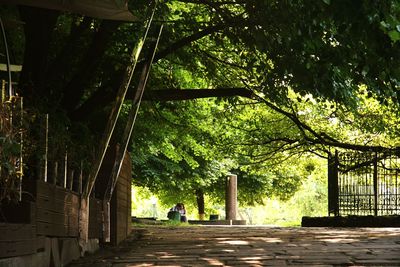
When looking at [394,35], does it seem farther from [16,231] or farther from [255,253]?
[255,253]

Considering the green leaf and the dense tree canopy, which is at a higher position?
the dense tree canopy

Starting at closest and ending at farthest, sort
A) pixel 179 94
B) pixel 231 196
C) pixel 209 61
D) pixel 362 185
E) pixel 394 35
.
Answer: pixel 394 35 < pixel 179 94 < pixel 209 61 < pixel 362 185 < pixel 231 196

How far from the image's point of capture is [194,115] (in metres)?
17.7

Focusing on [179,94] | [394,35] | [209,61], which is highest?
[209,61]

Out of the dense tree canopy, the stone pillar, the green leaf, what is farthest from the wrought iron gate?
the green leaf

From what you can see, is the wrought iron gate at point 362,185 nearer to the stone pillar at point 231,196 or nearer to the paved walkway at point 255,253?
the paved walkway at point 255,253

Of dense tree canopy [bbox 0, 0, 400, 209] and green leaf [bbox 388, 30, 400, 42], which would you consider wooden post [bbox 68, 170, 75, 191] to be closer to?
dense tree canopy [bbox 0, 0, 400, 209]

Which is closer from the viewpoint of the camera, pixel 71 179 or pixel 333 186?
pixel 71 179

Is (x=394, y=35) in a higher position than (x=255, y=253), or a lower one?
higher

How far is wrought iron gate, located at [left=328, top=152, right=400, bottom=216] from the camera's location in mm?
19156

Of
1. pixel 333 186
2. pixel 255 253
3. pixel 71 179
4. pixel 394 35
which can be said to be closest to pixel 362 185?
pixel 333 186

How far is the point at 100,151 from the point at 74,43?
11.7 feet

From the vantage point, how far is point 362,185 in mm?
19609

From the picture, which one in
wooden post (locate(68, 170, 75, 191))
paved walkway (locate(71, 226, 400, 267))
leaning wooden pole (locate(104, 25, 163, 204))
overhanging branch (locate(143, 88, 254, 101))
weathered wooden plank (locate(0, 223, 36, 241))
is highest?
overhanging branch (locate(143, 88, 254, 101))
